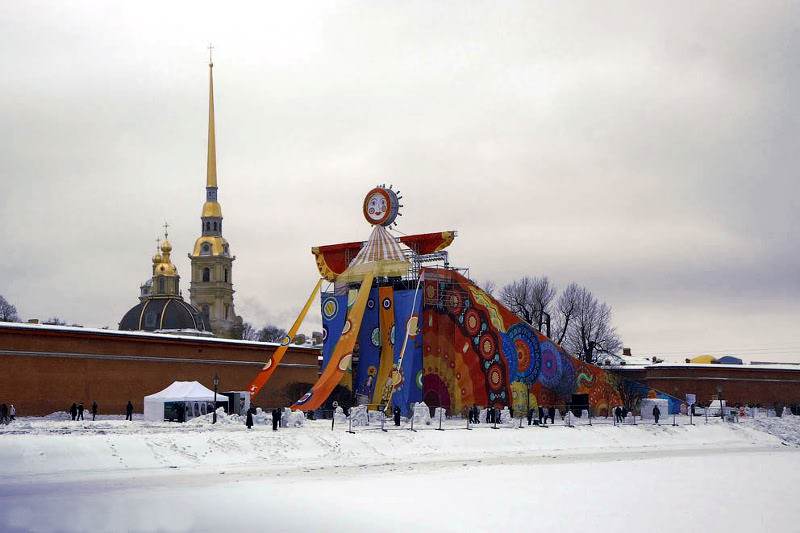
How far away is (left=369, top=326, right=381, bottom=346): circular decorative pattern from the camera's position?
A: 59.3 meters

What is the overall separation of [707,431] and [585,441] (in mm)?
10670

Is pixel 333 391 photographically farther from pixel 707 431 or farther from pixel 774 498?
pixel 774 498

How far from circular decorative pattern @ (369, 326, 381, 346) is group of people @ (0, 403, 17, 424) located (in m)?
20.3

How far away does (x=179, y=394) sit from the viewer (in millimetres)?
52031

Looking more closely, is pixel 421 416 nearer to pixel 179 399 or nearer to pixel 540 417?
pixel 540 417

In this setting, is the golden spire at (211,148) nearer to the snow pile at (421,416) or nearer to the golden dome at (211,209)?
the golden dome at (211,209)

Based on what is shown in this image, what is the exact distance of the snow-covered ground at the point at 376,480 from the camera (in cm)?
2411

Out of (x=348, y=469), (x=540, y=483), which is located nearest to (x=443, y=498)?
(x=540, y=483)

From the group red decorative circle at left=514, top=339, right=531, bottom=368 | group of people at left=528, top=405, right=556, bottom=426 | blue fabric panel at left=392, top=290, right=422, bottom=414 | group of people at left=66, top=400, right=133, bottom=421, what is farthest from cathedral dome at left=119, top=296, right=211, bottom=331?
group of people at left=528, top=405, right=556, bottom=426

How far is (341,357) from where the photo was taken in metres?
56.6

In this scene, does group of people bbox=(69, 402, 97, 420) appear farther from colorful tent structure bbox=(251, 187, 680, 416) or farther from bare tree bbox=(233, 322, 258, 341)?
bare tree bbox=(233, 322, 258, 341)

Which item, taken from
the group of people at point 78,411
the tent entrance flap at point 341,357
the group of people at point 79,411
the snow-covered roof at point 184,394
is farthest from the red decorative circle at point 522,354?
the group of people at point 78,411

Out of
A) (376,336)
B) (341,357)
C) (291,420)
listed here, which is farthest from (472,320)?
(291,420)

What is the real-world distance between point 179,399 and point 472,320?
58.3 feet
